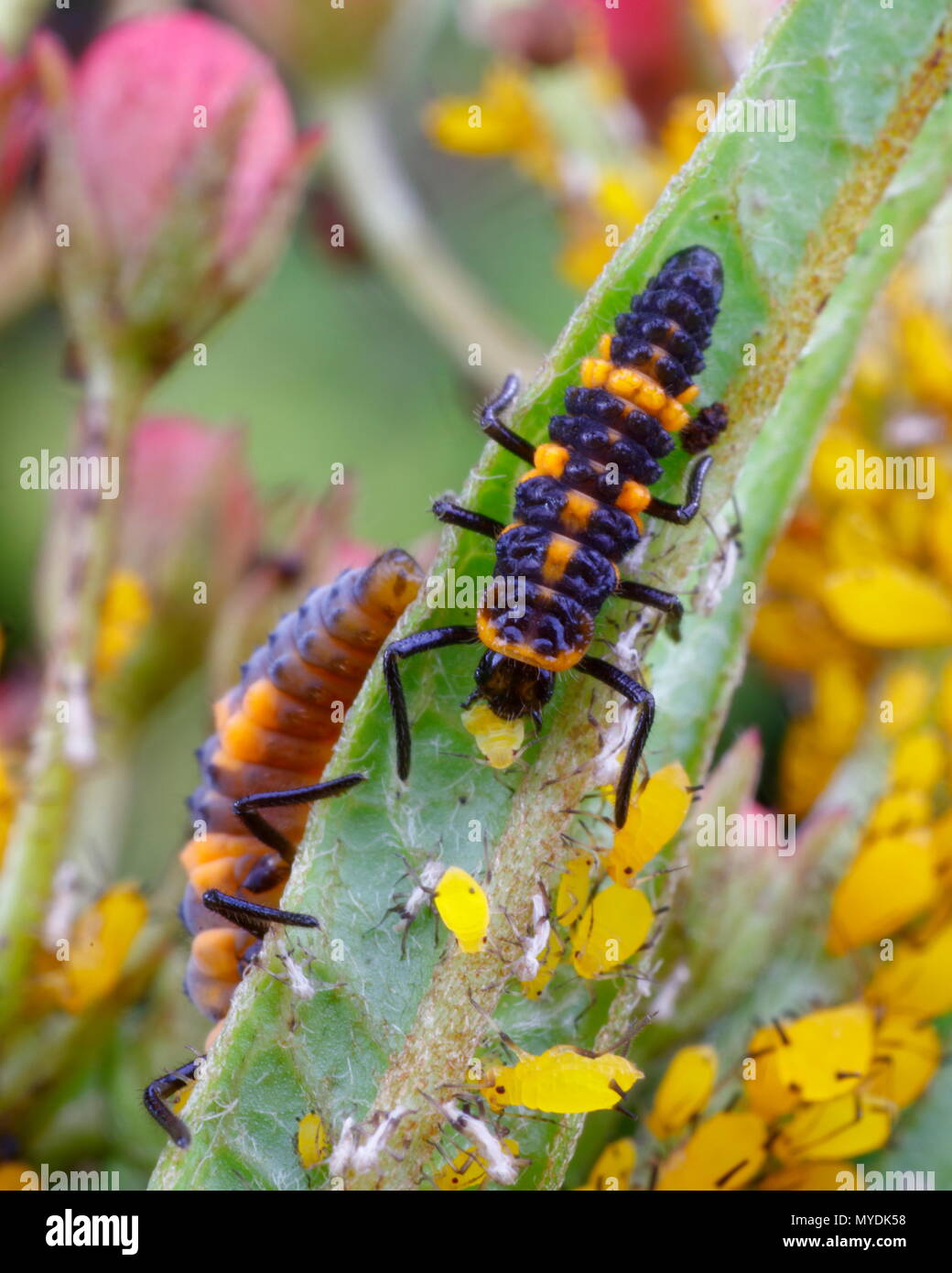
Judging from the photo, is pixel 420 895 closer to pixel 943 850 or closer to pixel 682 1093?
pixel 682 1093

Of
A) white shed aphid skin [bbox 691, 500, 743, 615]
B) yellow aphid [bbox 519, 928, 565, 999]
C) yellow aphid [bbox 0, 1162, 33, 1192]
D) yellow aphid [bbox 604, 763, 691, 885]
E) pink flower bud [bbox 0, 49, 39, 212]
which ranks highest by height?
pink flower bud [bbox 0, 49, 39, 212]

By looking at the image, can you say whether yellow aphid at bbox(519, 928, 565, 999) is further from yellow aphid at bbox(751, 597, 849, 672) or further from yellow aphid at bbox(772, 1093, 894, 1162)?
yellow aphid at bbox(751, 597, 849, 672)

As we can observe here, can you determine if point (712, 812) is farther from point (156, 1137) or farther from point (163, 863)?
point (163, 863)

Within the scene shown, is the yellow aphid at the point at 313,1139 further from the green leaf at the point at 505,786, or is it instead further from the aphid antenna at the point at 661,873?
the aphid antenna at the point at 661,873

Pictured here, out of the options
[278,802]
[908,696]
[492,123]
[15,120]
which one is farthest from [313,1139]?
[492,123]

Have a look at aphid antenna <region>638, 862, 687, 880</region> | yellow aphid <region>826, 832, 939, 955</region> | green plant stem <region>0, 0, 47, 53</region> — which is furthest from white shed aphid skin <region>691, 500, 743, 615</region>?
green plant stem <region>0, 0, 47, 53</region>

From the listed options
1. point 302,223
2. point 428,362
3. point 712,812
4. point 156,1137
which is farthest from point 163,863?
point 302,223
